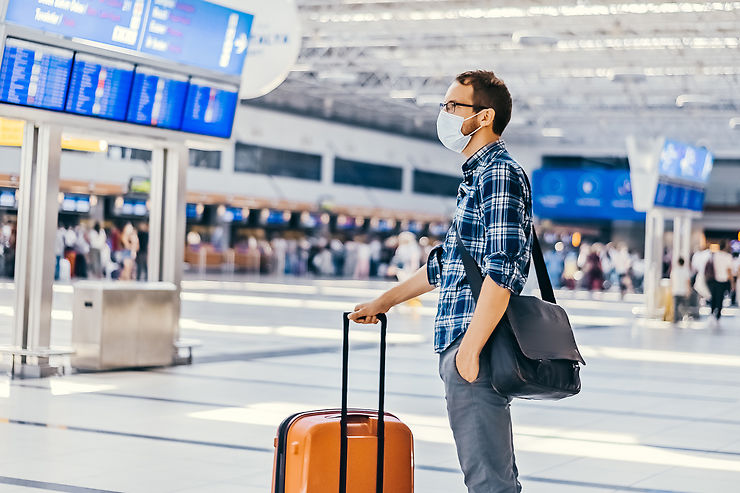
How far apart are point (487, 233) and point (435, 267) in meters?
0.35

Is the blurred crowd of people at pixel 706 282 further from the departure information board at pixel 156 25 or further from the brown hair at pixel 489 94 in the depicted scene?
the brown hair at pixel 489 94

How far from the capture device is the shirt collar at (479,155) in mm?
3430

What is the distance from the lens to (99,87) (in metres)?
10.7

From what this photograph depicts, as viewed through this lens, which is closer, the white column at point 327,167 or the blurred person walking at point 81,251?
the blurred person walking at point 81,251

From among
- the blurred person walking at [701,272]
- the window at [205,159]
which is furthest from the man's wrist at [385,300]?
the window at [205,159]

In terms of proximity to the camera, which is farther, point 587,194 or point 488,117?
point 587,194

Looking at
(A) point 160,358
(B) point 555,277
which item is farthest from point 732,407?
(B) point 555,277

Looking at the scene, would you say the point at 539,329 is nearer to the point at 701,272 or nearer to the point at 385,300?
the point at 385,300

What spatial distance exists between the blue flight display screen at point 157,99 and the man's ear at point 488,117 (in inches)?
318

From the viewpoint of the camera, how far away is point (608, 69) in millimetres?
34344

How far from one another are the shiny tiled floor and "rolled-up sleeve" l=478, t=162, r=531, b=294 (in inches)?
110

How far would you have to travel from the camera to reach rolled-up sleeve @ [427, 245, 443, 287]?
3551mm

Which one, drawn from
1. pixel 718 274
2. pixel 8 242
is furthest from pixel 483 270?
pixel 718 274

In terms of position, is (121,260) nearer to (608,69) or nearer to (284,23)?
(284,23)
